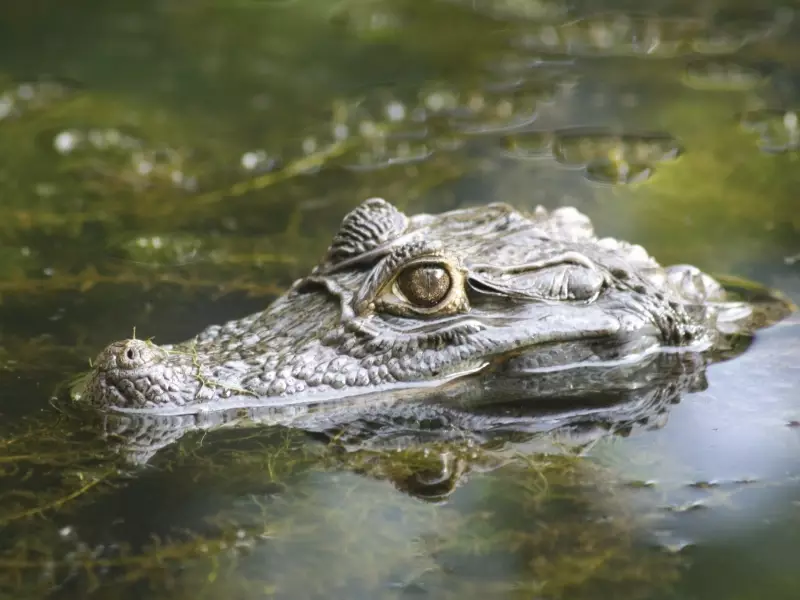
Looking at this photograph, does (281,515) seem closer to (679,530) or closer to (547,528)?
(547,528)

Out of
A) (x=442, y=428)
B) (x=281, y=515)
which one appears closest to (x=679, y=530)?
(x=442, y=428)

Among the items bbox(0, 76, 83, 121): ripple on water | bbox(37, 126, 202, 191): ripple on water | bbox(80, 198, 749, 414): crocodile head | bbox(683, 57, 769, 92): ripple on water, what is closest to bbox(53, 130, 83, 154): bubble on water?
bbox(37, 126, 202, 191): ripple on water

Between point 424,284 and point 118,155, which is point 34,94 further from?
point 424,284

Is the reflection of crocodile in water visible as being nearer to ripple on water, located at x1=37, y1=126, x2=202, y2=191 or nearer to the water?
the water

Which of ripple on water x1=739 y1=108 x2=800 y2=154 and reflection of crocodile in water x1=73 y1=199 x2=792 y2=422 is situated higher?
ripple on water x1=739 y1=108 x2=800 y2=154

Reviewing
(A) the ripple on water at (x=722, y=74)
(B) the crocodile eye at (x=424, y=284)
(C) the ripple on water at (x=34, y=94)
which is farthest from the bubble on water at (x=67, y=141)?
(A) the ripple on water at (x=722, y=74)

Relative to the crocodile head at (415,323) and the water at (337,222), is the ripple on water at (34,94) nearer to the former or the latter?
the water at (337,222)
